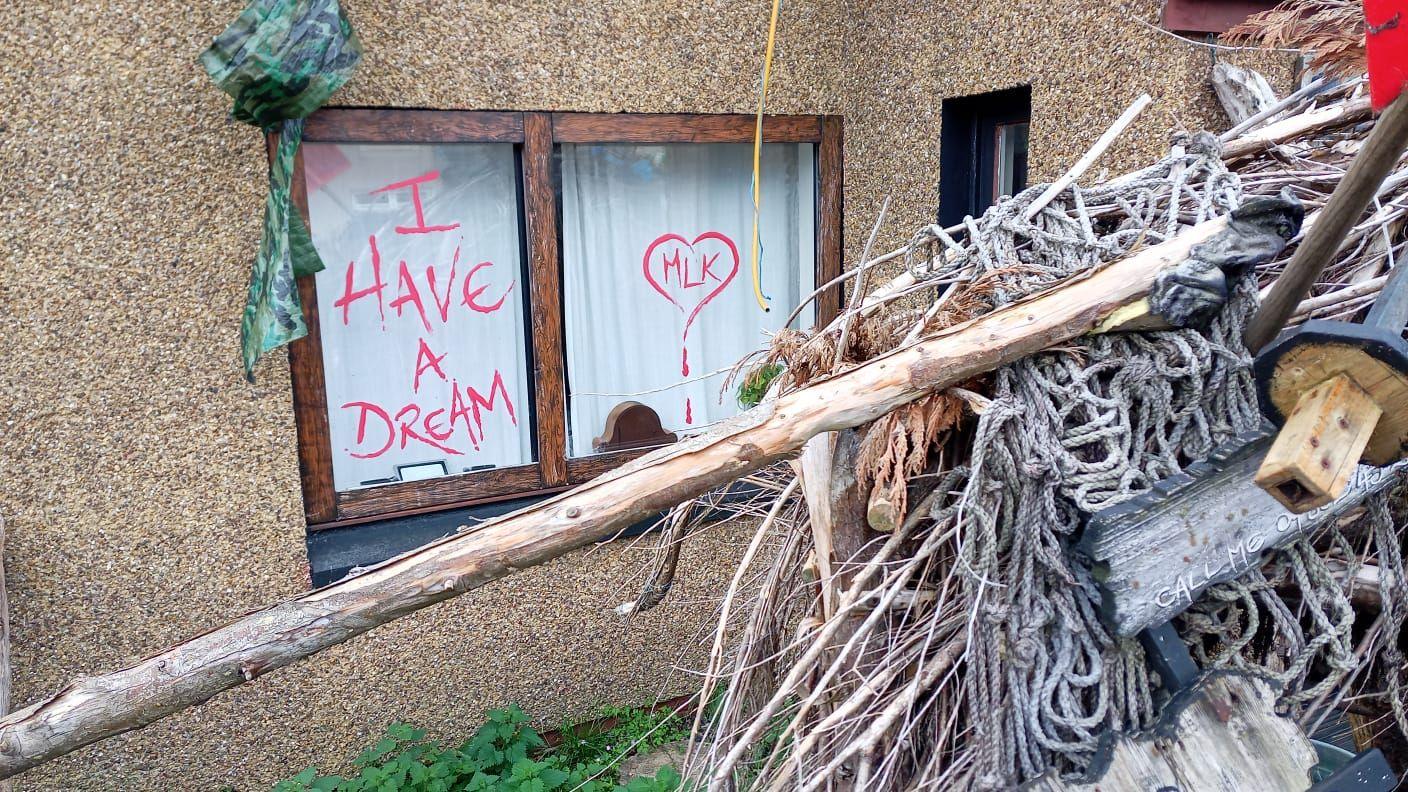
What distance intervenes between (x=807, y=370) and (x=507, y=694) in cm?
281

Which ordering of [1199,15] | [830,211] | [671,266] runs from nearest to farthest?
[1199,15], [671,266], [830,211]

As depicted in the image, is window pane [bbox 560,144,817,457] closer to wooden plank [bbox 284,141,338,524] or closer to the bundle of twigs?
wooden plank [bbox 284,141,338,524]

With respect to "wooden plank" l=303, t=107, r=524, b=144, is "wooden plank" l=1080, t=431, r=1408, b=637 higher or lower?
lower

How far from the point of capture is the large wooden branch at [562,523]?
1.41 meters

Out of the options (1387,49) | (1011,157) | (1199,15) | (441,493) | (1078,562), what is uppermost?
(1199,15)

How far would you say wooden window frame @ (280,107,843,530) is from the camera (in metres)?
3.61

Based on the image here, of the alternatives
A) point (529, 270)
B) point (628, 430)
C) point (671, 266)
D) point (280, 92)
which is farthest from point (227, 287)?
point (671, 266)

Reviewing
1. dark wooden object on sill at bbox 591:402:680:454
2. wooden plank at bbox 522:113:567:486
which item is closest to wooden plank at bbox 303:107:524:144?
wooden plank at bbox 522:113:567:486

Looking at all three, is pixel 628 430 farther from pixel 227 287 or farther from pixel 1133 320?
pixel 1133 320

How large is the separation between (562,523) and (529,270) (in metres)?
2.74

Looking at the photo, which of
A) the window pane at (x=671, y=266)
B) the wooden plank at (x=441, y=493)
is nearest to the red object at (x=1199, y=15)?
the window pane at (x=671, y=266)

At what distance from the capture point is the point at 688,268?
4.49 meters

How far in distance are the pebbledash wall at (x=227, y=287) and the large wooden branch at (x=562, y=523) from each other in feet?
6.83

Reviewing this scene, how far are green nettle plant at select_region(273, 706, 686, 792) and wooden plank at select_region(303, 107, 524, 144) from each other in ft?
7.73
